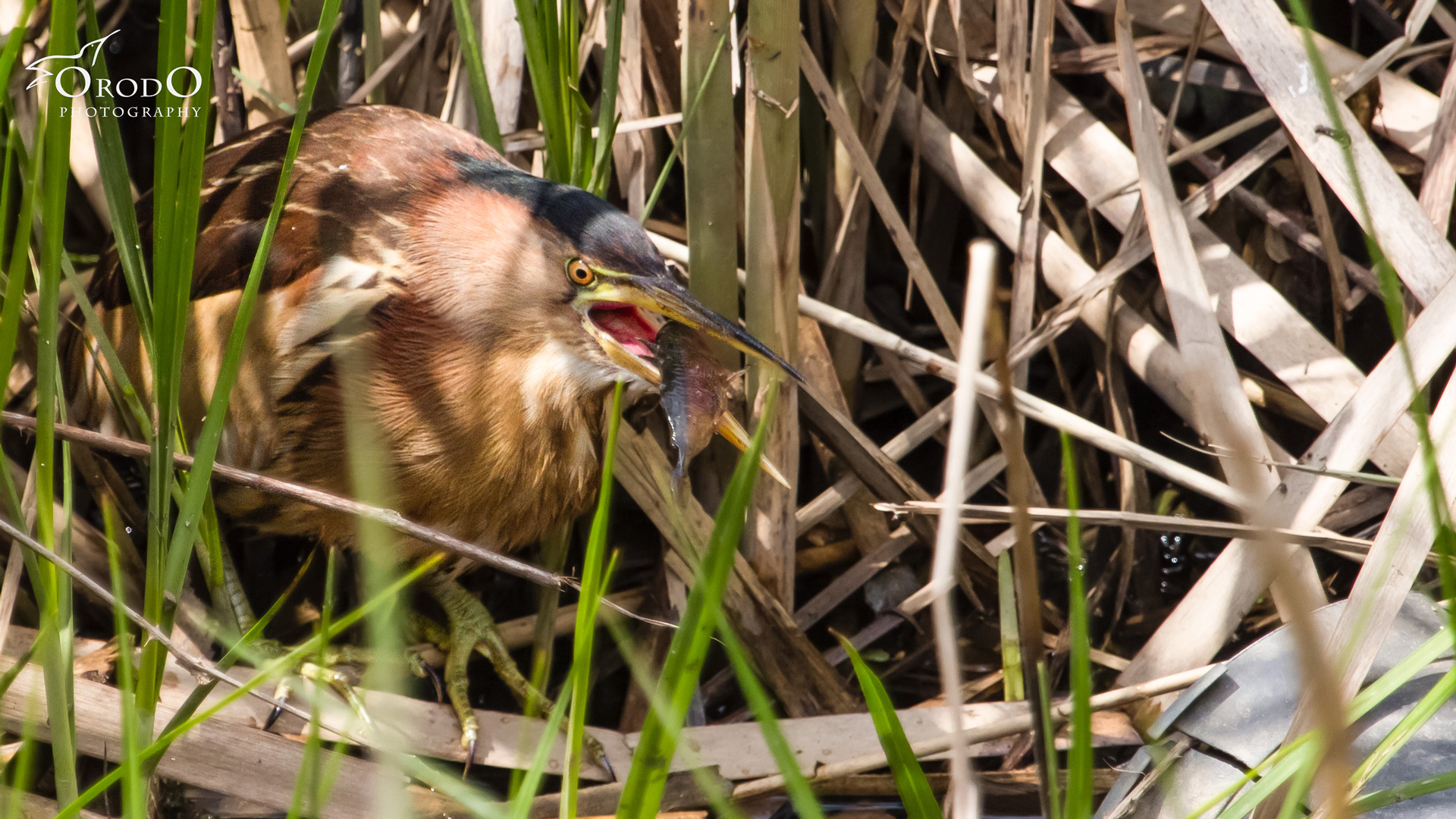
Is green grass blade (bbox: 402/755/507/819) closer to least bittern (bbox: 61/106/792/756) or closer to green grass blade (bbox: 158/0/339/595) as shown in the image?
green grass blade (bbox: 158/0/339/595)

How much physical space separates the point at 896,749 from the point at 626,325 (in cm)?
84

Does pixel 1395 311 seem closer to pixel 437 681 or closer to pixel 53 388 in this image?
pixel 53 388

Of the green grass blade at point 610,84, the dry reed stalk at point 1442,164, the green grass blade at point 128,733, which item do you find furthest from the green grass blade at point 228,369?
the dry reed stalk at point 1442,164

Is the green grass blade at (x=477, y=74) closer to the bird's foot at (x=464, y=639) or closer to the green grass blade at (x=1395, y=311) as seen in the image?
the bird's foot at (x=464, y=639)

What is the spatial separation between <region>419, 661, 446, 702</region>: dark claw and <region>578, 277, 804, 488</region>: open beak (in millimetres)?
540

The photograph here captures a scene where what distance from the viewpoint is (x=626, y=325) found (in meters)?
1.61

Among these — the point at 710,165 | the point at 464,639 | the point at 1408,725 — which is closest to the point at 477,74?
the point at 710,165

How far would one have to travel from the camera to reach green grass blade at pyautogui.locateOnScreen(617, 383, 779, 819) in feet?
2.35

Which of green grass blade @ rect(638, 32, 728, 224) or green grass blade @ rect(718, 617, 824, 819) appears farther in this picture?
green grass blade @ rect(638, 32, 728, 224)

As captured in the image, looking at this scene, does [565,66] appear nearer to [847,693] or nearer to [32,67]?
[32,67]

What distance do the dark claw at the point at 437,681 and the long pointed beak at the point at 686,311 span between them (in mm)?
627

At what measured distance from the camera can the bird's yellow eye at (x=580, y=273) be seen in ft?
4.86

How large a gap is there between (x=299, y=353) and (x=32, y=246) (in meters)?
0.35

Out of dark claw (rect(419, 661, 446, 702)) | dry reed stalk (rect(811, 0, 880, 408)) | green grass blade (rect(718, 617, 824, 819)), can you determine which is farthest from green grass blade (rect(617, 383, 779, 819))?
dry reed stalk (rect(811, 0, 880, 408))
